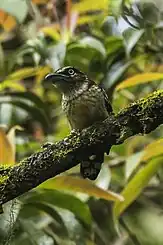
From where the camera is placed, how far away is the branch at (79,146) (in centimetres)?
186

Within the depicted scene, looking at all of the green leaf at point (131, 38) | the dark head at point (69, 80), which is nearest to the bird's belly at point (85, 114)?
the dark head at point (69, 80)

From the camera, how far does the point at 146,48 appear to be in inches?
126

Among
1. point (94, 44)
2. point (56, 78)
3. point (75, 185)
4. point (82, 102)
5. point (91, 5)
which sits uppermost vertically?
point (91, 5)

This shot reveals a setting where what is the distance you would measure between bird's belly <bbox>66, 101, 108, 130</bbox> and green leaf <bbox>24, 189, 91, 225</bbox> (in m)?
0.41

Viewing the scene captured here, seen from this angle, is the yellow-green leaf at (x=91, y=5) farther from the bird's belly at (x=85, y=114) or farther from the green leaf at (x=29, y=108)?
the bird's belly at (x=85, y=114)

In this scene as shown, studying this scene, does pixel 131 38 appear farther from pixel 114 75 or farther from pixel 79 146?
pixel 79 146

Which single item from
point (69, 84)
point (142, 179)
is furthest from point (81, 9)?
point (142, 179)

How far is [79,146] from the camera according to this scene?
1894mm

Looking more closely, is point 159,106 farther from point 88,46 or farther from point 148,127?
point 88,46

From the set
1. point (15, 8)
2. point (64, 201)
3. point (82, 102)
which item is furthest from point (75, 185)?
point (15, 8)

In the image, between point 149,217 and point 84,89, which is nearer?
point 84,89

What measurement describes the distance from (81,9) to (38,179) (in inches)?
56.3

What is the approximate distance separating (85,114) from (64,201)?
1.68 ft

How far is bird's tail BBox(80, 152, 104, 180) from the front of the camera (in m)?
2.01
